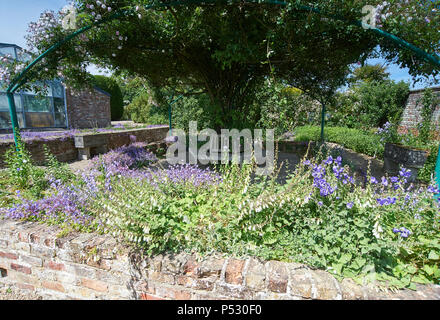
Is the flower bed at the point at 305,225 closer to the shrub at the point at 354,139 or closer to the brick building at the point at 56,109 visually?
the shrub at the point at 354,139

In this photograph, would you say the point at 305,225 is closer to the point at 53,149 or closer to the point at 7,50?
the point at 53,149

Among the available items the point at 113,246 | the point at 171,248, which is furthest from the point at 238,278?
the point at 113,246

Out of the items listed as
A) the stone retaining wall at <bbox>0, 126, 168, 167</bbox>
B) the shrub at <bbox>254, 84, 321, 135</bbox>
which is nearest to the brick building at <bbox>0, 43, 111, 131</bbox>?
the stone retaining wall at <bbox>0, 126, 168, 167</bbox>

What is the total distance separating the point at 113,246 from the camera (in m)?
1.77

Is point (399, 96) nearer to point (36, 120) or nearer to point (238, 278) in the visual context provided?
point (238, 278)

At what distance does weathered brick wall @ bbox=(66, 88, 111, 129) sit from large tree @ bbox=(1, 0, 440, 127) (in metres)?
10.2

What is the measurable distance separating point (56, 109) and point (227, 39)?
13006 millimetres

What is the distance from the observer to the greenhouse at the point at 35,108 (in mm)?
10156

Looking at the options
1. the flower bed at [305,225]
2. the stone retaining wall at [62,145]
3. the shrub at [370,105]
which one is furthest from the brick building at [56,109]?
the shrub at [370,105]

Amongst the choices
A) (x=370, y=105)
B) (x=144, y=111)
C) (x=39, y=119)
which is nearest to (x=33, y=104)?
(x=39, y=119)

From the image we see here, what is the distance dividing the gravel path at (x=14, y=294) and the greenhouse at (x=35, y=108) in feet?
31.5

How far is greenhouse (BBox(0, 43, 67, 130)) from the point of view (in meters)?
10.2

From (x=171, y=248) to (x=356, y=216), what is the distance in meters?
1.49

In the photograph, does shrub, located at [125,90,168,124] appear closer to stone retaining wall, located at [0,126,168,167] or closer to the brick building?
the brick building
